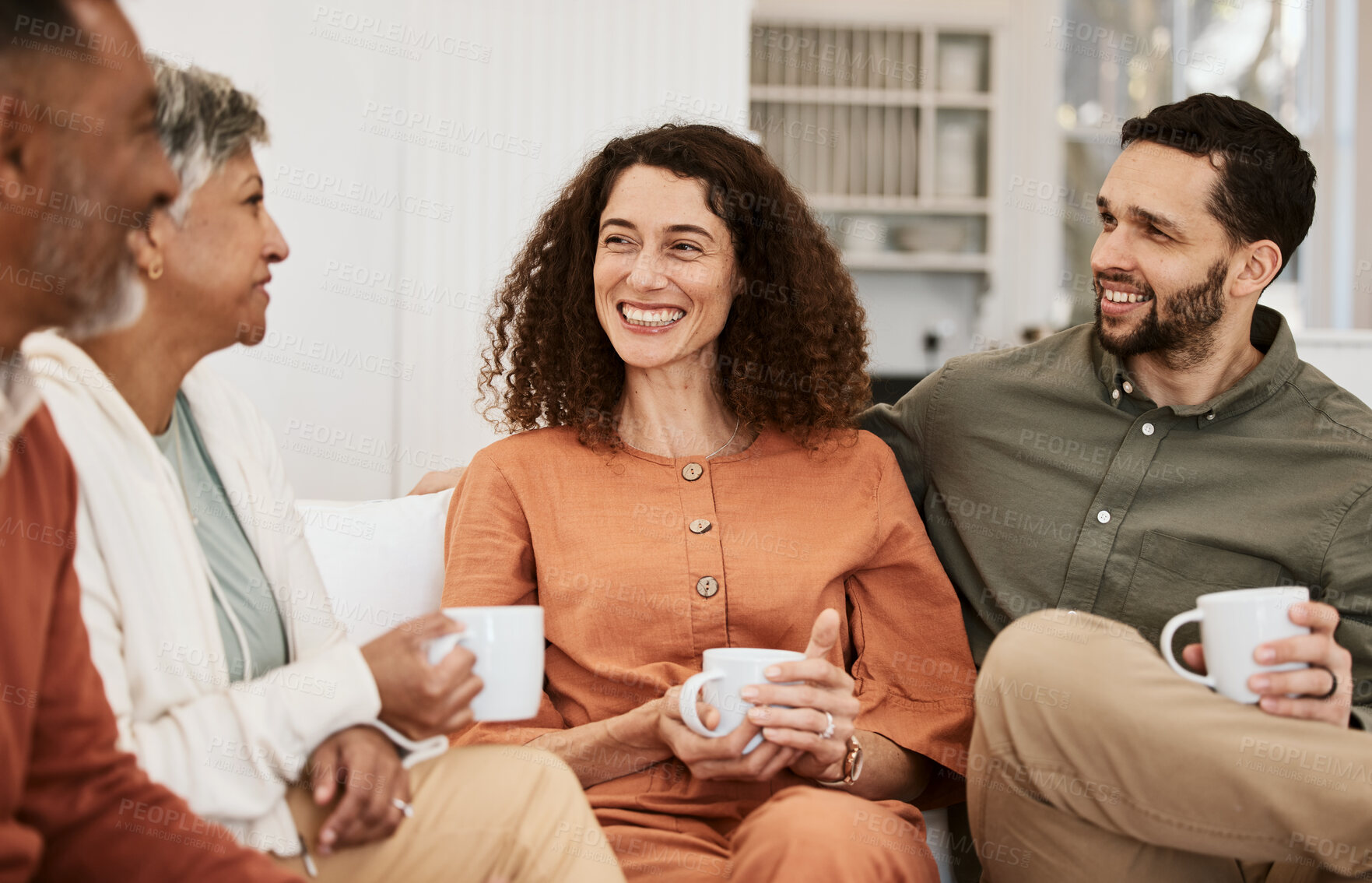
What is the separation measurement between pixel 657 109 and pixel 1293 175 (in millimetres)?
1325

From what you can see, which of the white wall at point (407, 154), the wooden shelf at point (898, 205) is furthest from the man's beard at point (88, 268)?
the wooden shelf at point (898, 205)

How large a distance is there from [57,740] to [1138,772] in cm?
95

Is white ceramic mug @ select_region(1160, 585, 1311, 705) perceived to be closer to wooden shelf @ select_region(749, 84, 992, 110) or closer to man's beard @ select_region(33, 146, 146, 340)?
man's beard @ select_region(33, 146, 146, 340)

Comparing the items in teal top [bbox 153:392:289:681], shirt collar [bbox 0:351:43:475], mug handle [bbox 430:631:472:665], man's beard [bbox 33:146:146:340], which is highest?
man's beard [bbox 33:146:146:340]

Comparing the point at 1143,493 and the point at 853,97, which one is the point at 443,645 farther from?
the point at 853,97

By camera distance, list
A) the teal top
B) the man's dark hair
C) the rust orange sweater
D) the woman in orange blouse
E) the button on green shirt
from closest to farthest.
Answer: the rust orange sweater → the teal top → the woman in orange blouse → the button on green shirt → the man's dark hair

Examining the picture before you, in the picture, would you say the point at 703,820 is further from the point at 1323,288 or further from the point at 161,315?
the point at 1323,288

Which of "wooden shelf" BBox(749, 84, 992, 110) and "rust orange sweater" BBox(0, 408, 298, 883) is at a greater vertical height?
"wooden shelf" BBox(749, 84, 992, 110)

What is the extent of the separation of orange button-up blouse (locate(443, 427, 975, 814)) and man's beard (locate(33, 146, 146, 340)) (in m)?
0.69

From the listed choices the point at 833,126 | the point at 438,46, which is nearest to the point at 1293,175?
the point at 438,46

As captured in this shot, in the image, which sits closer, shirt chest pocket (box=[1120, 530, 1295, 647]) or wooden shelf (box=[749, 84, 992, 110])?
shirt chest pocket (box=[1120, 530, 1295, 647])

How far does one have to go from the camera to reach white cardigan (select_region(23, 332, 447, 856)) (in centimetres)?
70

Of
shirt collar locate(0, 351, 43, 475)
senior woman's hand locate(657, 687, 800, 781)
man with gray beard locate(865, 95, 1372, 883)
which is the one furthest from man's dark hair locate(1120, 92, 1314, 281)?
shirt collar locate(0, 351, 43, 475)

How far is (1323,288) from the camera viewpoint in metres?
4.55
